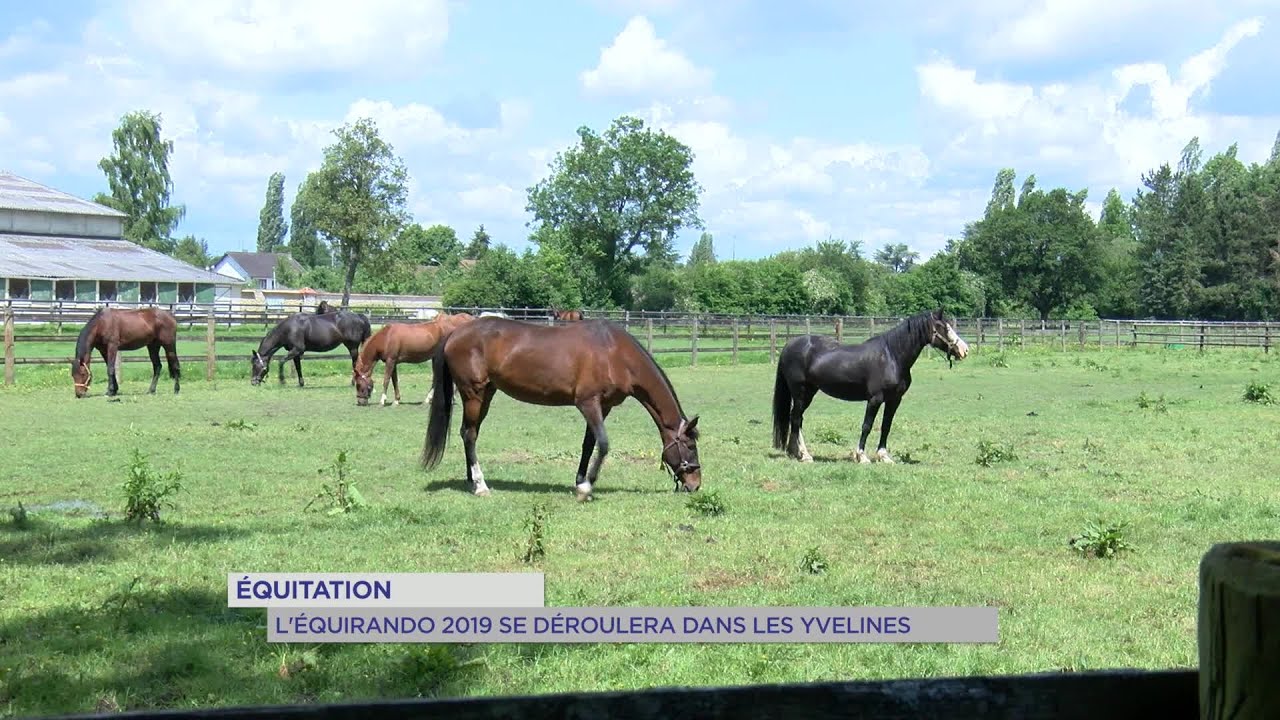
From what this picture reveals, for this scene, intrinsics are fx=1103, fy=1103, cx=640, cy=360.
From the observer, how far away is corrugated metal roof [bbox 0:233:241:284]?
54.5m

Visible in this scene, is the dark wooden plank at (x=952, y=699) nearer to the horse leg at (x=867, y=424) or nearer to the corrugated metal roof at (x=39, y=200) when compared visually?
the horse leg at (x=867, y=424)

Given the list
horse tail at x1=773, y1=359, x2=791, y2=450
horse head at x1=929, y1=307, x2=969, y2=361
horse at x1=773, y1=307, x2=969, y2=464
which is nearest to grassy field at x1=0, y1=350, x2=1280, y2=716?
horse tail at x1=773, y1=359, x2=791, y2=450

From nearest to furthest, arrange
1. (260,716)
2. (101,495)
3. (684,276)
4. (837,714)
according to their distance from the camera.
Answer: (260,716)
(837,714)
(101,495)
(684,276)

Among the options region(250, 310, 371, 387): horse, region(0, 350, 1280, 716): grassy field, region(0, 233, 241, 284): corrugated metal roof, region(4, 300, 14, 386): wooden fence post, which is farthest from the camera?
region(0, 233, 241, 284): corrugated metal roof

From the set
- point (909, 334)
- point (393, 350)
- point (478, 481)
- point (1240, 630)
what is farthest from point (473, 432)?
point (393, 350)

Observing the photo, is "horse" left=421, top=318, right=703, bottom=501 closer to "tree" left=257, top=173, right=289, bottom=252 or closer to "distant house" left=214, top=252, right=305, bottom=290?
"distant house" left=214, top=252, right=305, bottom=290

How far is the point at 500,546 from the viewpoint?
7.60m

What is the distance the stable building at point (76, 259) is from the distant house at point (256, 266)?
39.6 metres

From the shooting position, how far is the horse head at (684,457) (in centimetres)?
1005

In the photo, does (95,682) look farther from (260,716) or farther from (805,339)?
(805,339)

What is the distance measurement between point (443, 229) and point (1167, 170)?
77.7 meters

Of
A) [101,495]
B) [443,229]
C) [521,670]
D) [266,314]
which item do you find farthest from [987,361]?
[443,229]
